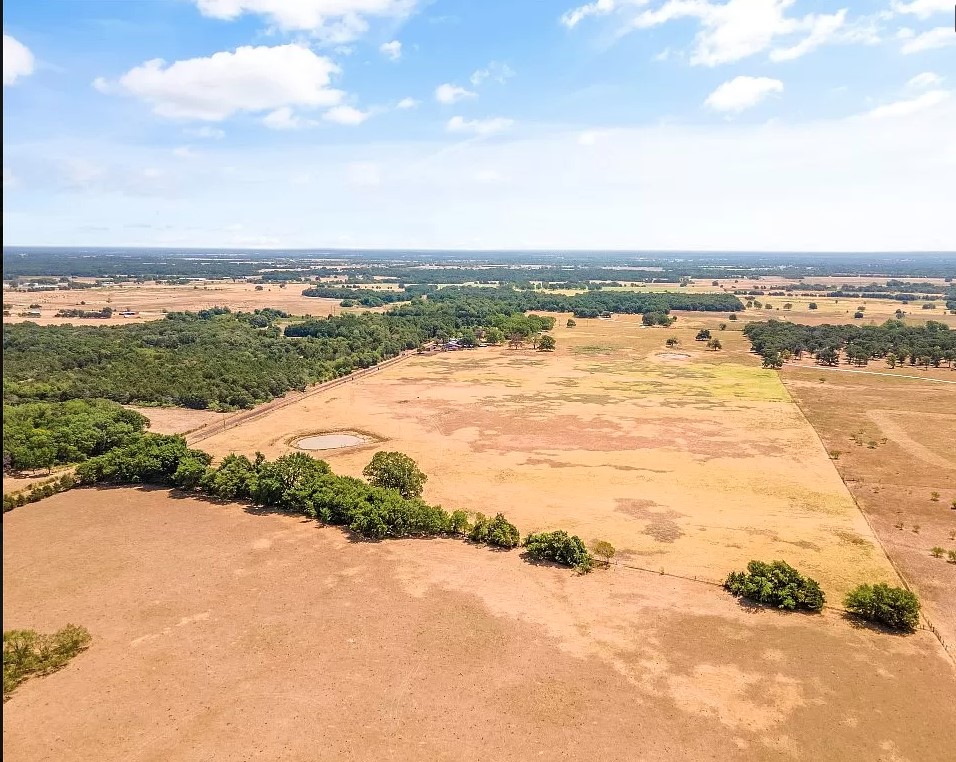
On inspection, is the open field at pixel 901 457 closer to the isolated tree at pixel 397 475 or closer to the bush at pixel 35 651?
the isolated tree at pixel 397 475

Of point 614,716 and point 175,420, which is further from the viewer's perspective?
point 175,420

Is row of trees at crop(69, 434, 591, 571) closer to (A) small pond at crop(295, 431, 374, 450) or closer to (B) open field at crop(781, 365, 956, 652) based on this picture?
(A) small pond at crop(295, 431, 374, 450)

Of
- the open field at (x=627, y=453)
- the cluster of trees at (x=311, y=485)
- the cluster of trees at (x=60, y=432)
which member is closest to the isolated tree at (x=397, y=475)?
the cluster of trees at (x=311, y=485)

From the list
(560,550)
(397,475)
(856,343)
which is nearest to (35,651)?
(397,475)

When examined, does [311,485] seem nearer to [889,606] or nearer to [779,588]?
[779,588]

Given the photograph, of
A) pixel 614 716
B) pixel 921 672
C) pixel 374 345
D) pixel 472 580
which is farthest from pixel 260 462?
pixel 374 345

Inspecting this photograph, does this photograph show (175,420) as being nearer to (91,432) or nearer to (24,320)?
(91,432)
